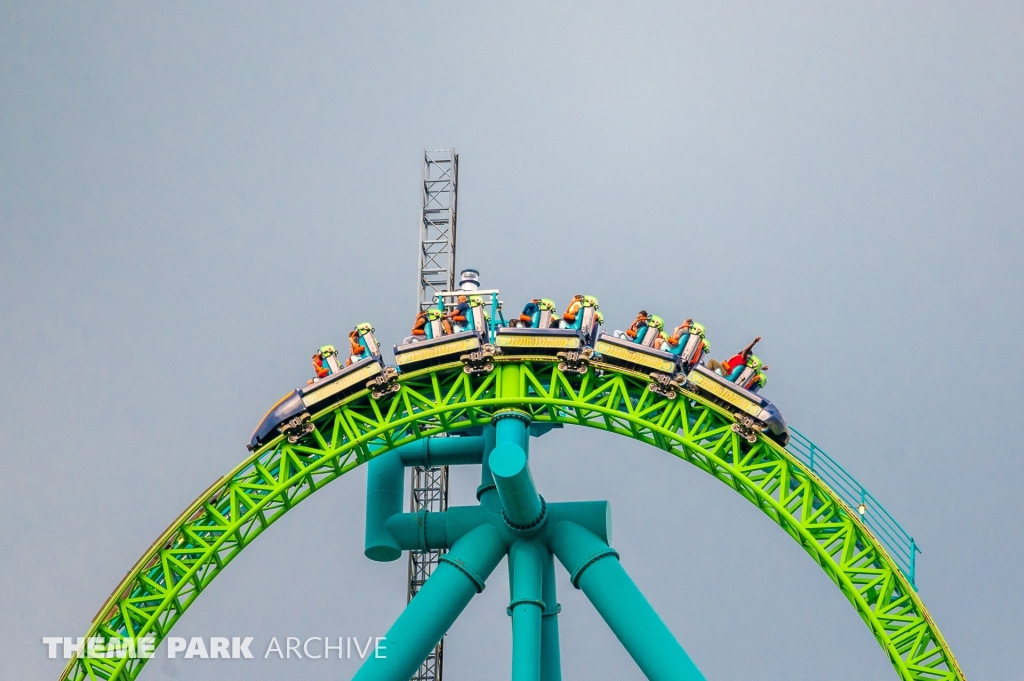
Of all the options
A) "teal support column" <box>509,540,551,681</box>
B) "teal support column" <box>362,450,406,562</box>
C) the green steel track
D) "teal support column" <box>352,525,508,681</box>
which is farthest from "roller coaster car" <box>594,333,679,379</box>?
"teal support column" <box>362,450,406,562</box>

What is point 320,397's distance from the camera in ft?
119

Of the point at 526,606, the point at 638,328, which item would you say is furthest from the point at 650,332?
the point at 526,606

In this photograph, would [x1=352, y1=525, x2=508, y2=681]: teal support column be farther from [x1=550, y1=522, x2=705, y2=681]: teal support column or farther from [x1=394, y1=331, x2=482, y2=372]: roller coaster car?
[x1=394, y1=331, x2=482, y2=372]: roller coaster car

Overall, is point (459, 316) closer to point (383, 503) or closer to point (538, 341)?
point (538, 341)

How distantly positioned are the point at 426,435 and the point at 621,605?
4925 millimetres

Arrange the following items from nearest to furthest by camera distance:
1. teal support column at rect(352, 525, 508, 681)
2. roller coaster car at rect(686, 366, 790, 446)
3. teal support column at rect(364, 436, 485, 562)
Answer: roller coaster car at rect(686, 366, 790, 446) < teal support column at rect(352, 525, 508, 681) < teal support column at rect(364, 436, 485, 562)

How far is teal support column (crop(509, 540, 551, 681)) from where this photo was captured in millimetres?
35531

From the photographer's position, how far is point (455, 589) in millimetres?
36312

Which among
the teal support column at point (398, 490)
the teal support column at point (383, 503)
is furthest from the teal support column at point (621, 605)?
the teal support column at point (383, 503)

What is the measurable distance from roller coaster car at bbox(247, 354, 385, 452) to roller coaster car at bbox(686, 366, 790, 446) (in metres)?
5.87

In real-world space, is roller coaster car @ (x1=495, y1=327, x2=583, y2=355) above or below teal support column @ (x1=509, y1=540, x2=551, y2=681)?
above

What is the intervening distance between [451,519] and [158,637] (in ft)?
20.6

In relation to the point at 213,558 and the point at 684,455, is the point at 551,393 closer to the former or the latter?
the point at 684,455

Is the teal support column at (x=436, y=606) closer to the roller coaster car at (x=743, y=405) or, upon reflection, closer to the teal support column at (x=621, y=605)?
the teal support column at (x=621, y=605)
